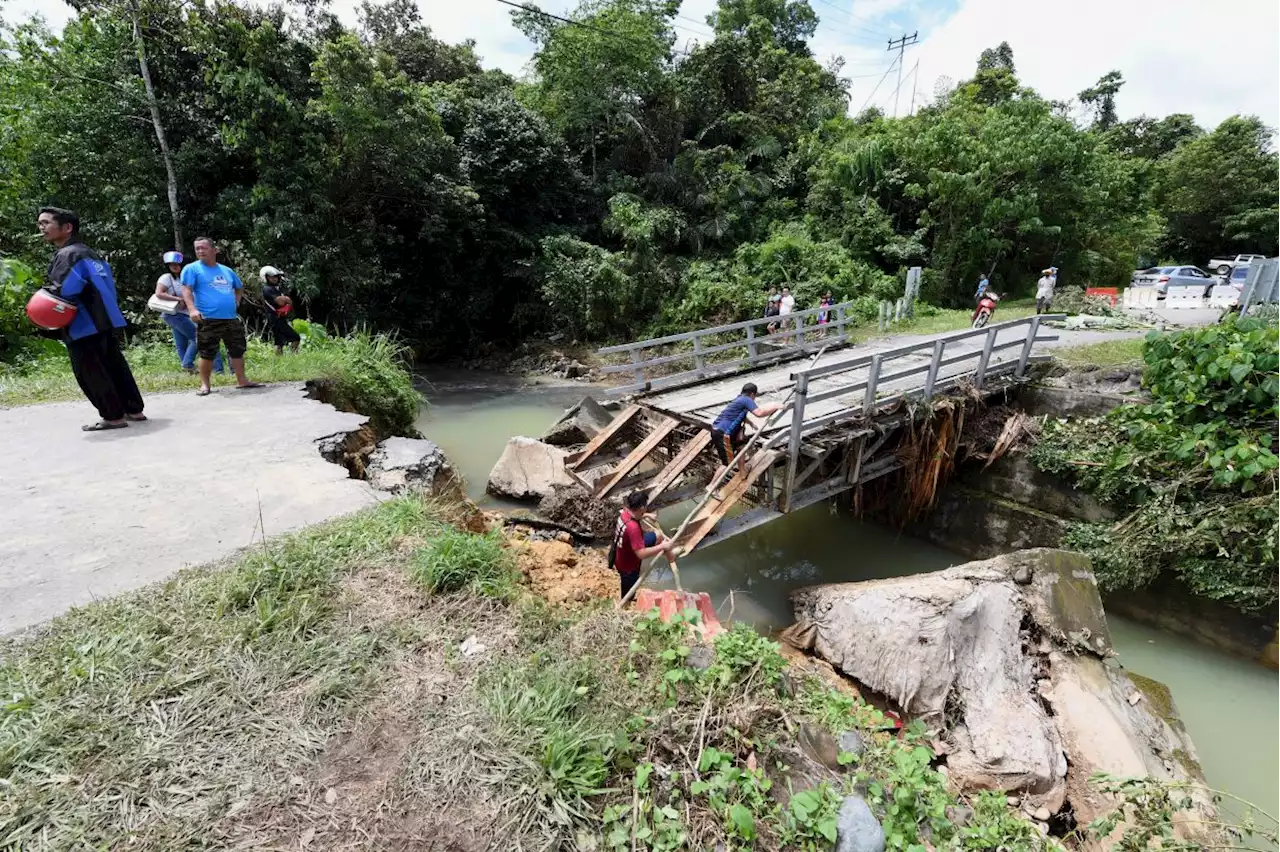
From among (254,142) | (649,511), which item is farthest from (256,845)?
(254,142)

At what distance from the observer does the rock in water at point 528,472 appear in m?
9.47

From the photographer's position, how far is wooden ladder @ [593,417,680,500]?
22.9ft

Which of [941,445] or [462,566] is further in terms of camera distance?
[941,445]

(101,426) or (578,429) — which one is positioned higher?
(101,426)

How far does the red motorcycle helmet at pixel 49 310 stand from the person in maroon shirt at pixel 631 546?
195 inches

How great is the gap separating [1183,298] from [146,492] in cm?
2251

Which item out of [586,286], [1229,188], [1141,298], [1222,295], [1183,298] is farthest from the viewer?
[1229,188]

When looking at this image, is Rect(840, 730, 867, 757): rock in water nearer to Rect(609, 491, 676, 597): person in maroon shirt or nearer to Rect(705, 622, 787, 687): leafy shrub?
Rect(705, 622, 787, 687): leafy shrub

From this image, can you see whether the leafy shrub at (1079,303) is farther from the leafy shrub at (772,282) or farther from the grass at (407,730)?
the grass at (407,730)

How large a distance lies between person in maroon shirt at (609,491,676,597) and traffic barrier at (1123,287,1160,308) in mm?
19250

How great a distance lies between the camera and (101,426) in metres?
5.48

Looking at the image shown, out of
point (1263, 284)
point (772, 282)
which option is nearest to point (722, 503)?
point (1263, 284)

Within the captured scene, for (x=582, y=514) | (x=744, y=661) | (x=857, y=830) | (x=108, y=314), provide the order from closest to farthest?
1. (x=857, y=830)
2. (x=744, y=661)
3. (x=108, y=314)
4. (x=582, y=514)

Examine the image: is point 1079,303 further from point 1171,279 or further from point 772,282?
point 772,282
